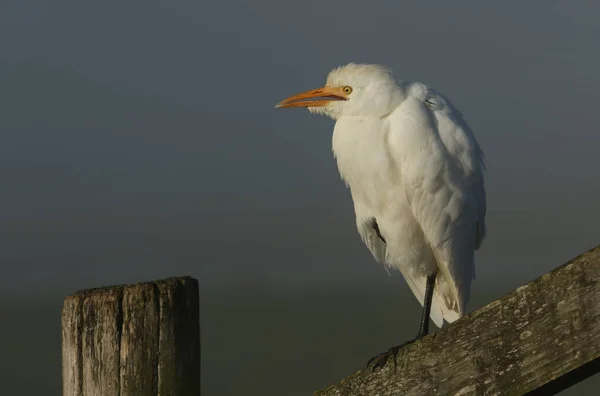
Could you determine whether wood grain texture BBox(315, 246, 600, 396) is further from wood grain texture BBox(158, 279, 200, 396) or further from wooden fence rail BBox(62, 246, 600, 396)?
wood grain texture BBox(158, 279, 200, 396)

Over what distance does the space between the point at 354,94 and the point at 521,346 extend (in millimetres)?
3976

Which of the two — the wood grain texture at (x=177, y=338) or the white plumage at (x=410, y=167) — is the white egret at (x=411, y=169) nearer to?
the white plumage at (x=410, y=167)

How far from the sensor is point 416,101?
19.6 feet

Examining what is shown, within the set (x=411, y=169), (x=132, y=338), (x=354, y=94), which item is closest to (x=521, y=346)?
(x=132, y=338)

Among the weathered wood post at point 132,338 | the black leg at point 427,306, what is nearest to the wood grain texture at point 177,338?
the weathered wood post at point 132,338

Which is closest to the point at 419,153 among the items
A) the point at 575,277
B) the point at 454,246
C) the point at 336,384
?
the point at 454,246

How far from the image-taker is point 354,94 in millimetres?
6188

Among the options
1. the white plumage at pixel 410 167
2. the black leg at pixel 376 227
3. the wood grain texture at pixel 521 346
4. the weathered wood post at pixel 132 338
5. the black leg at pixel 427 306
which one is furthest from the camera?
the black leg at pixel 376 227

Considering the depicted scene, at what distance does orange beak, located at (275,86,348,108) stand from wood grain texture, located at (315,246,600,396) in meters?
3.85

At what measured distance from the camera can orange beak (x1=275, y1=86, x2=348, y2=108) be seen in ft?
20.9

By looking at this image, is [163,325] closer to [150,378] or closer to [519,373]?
[150,378]

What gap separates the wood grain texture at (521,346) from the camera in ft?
7.51

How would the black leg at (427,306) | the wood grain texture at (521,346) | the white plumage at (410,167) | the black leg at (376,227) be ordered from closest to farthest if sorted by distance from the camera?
the wood grain texture at (521,346), the white plumage at (410,167), the black leg at (427,306), the black leg at (376,227)

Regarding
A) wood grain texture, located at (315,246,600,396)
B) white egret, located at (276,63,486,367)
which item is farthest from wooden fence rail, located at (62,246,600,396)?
white egret, located at (276,63,486,367)
